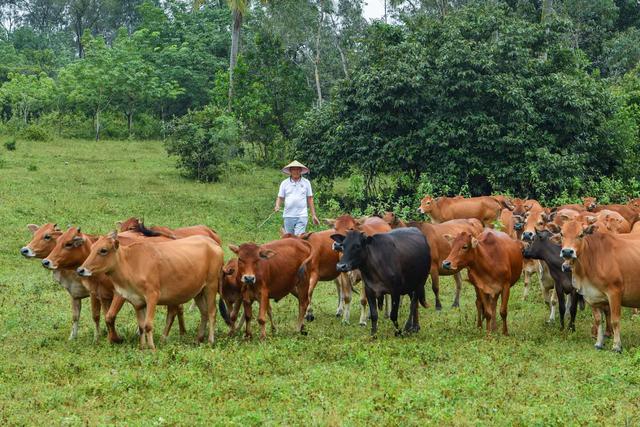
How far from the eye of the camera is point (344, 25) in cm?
4709

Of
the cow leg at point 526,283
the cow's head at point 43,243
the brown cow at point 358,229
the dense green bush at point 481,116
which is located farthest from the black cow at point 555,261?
the dense green bush at point 481,116

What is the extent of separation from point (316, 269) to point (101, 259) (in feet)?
11.1

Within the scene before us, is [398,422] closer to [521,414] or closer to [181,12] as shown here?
[521,414]

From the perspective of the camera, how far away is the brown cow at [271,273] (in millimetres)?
10914

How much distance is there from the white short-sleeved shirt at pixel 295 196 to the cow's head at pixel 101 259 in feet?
15.9

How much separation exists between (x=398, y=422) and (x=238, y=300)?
4.49 meters

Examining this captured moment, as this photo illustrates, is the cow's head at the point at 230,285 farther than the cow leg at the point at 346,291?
No

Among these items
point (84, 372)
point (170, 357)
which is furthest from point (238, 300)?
point (84, 372)

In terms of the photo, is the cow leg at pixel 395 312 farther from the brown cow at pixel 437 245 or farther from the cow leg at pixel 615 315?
the cow leg at pixel 615 315

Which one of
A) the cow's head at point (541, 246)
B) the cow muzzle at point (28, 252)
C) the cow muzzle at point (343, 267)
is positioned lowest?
the cow muzzle at point (28, 252)

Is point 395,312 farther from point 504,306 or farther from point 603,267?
point 603,267

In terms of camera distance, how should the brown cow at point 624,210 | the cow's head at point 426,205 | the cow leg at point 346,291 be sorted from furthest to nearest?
the cow's head at point 426,205, the brown cow at point 624,210, the cow leg at point 346,291

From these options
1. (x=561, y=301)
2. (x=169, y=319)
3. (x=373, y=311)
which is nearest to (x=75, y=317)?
(x=169, y=319)

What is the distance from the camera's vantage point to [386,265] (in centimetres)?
1129
